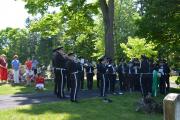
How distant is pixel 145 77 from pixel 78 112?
6273 millimetres

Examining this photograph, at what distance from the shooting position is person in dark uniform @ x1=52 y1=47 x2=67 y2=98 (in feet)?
56.1

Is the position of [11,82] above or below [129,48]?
below

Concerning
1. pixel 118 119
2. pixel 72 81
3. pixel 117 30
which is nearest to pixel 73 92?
pixel 72 81

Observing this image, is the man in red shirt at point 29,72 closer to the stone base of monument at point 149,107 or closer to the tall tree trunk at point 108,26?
the tall tree trunk at point 108,26

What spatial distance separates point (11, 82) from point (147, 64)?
35.7 ft

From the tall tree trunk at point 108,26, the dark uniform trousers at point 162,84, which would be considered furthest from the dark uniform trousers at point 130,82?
the tall tree trunk at point 108,26

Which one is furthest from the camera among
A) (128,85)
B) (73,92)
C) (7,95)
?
(128,85)

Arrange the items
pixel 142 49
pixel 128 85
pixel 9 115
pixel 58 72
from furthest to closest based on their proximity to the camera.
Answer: pixel 142 49
pixel 128 85
pixel 58 72
pixel 9 115

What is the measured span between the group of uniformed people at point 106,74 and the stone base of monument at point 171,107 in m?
11.8

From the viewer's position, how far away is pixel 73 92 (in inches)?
643

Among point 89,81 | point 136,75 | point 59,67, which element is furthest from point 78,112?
point 89,81

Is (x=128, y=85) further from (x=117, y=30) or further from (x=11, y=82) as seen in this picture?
(x=117, y=30)

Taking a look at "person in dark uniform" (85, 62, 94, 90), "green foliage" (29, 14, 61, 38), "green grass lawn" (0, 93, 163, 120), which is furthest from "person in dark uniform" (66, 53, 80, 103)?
"green foliage" (29, 14, 61, 38)

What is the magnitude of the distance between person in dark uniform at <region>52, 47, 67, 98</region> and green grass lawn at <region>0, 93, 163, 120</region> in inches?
56.8
